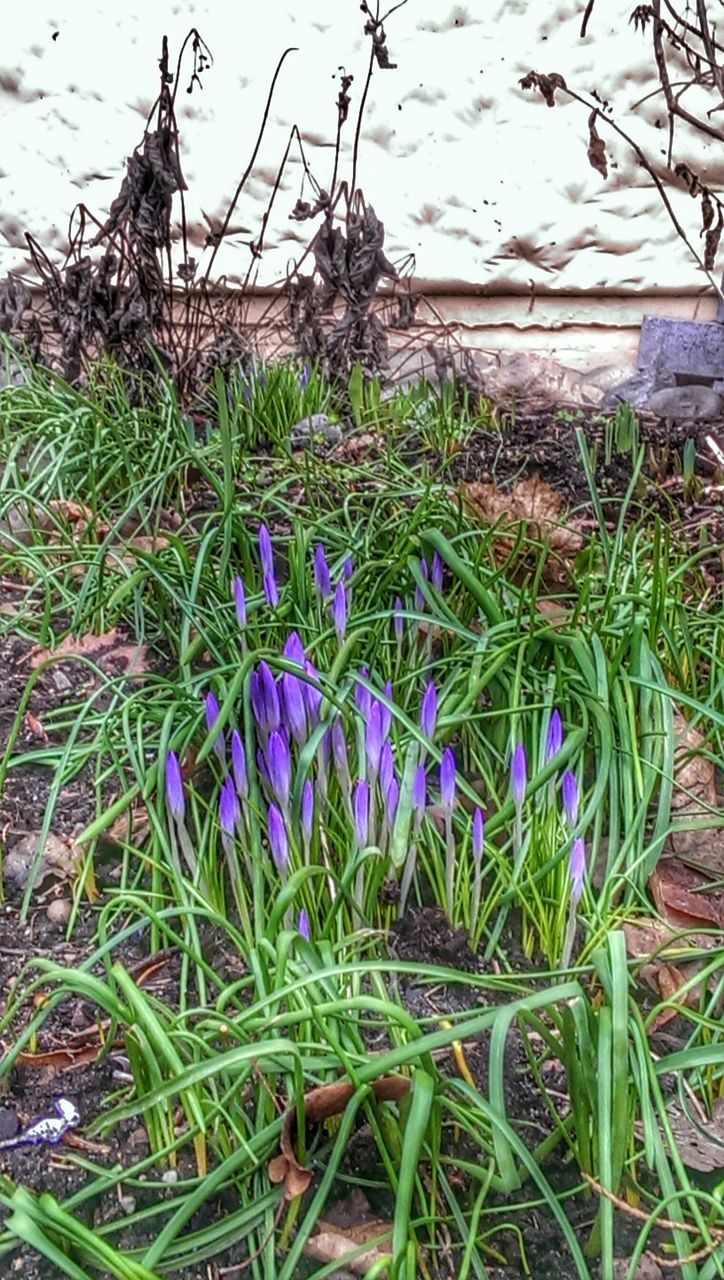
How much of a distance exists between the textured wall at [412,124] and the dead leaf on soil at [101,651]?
7.34ft

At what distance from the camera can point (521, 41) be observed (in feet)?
12.4

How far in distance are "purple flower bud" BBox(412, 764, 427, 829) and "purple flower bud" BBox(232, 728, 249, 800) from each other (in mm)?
221

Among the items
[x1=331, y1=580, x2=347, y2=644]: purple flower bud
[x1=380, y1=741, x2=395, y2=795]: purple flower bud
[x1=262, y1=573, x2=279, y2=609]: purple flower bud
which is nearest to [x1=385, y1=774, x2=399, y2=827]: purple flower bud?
[x1=380, y1=741, x2=395, y2=795]: purple flower bud

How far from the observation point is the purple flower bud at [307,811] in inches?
59.1

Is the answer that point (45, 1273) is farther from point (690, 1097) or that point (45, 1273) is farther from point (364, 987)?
point (690, 1097)

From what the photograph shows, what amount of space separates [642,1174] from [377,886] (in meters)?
0.46

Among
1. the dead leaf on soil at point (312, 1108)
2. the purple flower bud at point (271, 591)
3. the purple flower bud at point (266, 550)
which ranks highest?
the purple flower bud at point (266, 550)

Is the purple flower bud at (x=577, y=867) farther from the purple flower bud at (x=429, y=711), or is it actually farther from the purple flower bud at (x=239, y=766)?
the purple flower bud at (x=239, y=766)

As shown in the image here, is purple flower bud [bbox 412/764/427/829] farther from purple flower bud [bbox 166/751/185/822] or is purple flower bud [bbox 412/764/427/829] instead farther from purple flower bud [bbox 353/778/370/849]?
purple flower bud [bbox 166/751/185/822]

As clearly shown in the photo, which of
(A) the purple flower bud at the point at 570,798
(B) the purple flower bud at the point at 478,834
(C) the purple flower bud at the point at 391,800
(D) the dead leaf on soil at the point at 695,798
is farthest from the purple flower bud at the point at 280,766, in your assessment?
(D) the dead leaf on soil at the point at 695,798

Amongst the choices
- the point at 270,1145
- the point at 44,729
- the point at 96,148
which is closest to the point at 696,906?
the point at 270,1145

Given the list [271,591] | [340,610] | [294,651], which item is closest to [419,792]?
[294,651]

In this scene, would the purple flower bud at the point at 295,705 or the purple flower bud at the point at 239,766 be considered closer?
the purple flower bud at the point at 239,766

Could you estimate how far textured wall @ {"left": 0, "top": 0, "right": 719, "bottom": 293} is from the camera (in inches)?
149
